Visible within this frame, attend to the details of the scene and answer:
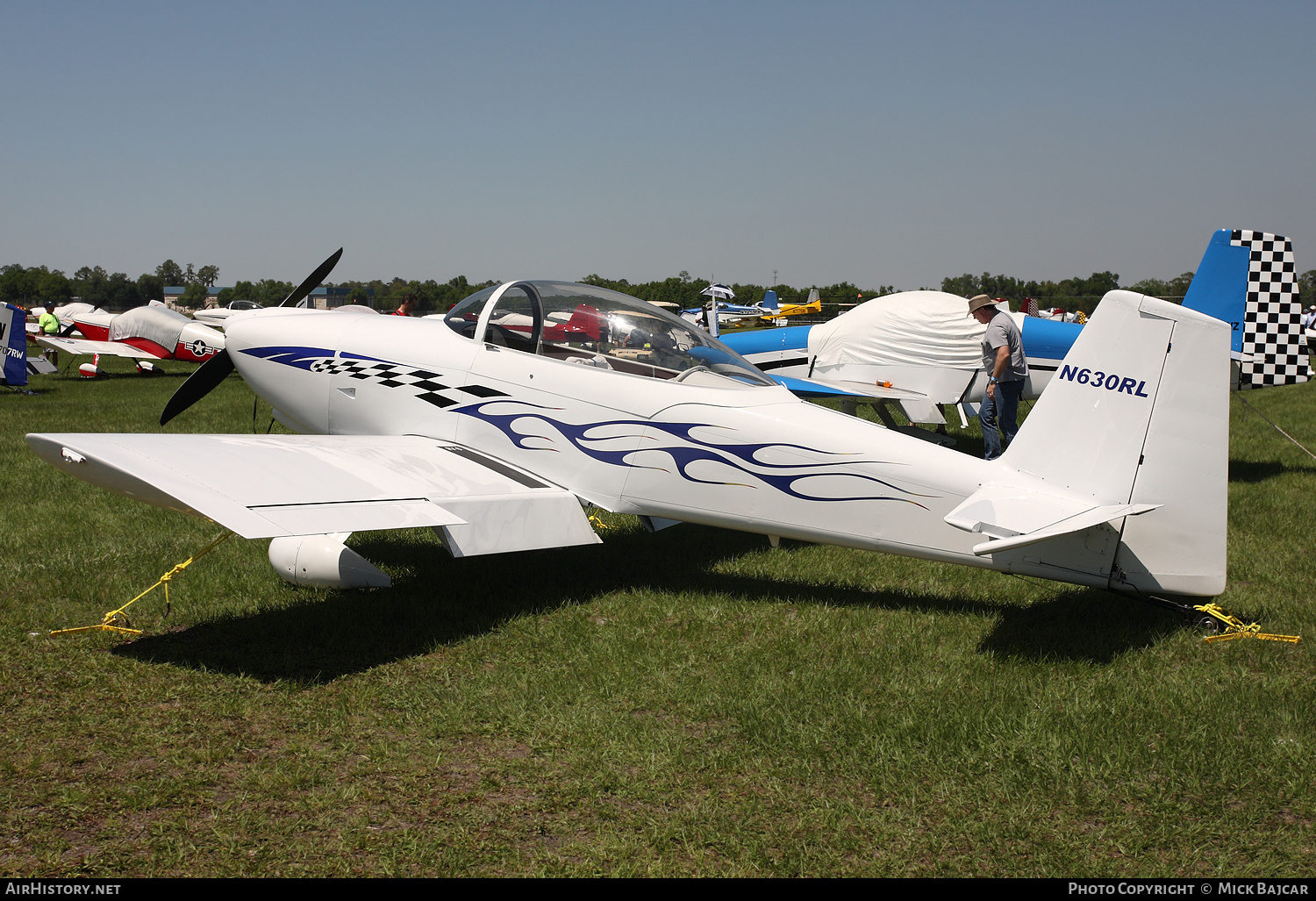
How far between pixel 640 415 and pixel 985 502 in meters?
1.92

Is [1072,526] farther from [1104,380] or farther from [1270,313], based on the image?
[1270,313]

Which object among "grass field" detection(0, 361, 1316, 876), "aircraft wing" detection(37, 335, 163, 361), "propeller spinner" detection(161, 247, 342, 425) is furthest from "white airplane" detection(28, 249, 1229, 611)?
"aircraft wing" detection(37, 335, 163, 361)

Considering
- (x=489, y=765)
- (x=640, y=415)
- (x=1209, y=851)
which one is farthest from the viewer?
(x=640, y=415)

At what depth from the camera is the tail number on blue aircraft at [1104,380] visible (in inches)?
163

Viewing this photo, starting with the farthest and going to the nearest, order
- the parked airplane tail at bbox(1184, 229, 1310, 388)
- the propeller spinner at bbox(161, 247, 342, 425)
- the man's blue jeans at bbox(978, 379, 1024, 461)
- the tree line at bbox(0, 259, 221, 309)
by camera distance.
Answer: the tree line at bbox(0, 259, 221, 309) < the parked airplane tail at bbox(1184, 229, 1310, 388) < the man's blue jeans at bbox(978, 379, 1024, 461) < the propeller spinner at bbox(161, 247, 342, 425)

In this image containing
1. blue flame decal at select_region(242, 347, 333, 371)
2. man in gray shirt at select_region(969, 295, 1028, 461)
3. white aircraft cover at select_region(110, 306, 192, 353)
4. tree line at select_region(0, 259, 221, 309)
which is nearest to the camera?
blue flame decal at select_region(242, 347, 333, 371)

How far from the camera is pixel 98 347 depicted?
819 inches

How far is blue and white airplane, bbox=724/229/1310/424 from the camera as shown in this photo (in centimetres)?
952

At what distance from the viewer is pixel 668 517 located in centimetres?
519

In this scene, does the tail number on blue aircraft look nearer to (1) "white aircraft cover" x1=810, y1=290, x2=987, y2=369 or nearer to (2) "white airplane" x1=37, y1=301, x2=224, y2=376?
(1) "white aircraft cover" x1=810, y1=290, x2=987, y2=369

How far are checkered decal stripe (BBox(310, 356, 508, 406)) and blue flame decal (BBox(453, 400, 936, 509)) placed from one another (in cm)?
9

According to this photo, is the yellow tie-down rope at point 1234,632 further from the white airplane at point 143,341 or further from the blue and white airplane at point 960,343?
the white airplane at point 143,341

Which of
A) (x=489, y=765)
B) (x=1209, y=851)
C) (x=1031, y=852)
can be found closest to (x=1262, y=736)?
(x=1209, y=851)
